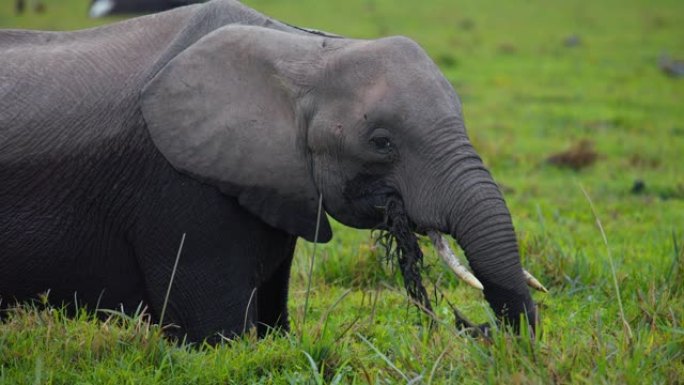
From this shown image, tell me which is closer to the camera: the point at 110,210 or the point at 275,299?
the point at 110,210

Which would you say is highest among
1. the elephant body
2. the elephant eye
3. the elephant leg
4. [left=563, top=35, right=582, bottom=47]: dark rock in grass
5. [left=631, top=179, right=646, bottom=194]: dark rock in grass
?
the elephant eye

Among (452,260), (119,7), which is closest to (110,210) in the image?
(452,260)

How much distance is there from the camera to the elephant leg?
18.8ft

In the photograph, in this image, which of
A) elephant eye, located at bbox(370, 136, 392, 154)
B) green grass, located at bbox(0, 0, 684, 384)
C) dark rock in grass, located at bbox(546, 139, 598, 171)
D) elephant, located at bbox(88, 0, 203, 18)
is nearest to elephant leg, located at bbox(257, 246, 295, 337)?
green grass, located at bbox(0, 0, 684, 384)

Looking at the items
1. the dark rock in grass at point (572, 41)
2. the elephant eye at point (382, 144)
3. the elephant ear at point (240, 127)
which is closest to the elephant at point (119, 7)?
the dark rock in grass at point (572, 41)

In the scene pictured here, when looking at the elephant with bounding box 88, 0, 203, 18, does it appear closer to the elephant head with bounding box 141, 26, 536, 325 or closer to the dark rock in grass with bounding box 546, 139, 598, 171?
the dark rock in grass with bounding box 546, 139, 598, 171

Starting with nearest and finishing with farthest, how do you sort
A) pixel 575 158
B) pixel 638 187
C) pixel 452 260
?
pixel 452 260
pixel 638 187
pixel 575 158

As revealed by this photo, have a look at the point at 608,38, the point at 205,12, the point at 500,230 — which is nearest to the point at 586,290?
the point at 500,230

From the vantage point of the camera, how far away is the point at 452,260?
4.62 meters

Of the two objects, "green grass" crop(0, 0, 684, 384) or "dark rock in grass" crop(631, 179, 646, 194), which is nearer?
"green grass" crop(0, 0, 684, 384)

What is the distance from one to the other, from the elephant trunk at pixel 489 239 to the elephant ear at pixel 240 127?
736mm

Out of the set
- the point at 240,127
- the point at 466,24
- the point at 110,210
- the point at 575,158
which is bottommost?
the point at 466,24

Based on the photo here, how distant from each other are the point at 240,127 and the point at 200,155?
21 cm

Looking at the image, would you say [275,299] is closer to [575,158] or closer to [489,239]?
[489,239]
